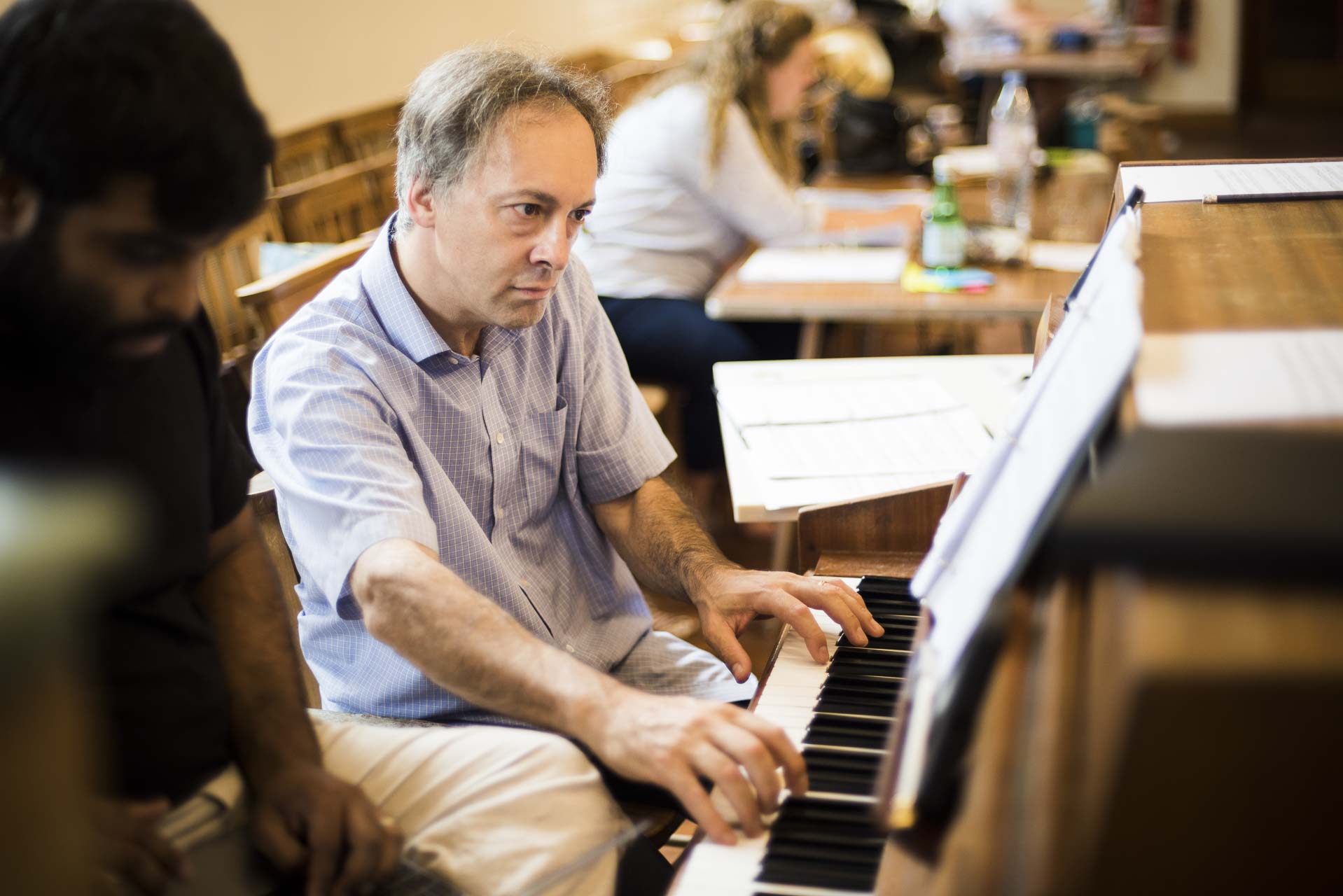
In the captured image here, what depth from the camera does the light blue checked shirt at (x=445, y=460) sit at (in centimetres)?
132

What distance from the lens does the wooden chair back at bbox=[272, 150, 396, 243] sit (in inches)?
109

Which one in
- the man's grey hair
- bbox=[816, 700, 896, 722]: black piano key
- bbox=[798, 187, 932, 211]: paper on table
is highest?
the man's grey hair

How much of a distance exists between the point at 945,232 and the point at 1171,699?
2.37 m

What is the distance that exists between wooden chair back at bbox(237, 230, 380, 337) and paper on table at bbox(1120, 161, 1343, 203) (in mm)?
1165

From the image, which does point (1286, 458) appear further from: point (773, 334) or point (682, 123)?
point (773, 334)

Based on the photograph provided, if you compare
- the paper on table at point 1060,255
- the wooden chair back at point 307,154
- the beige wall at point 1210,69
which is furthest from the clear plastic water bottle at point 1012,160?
the beige wall at point 1210,69

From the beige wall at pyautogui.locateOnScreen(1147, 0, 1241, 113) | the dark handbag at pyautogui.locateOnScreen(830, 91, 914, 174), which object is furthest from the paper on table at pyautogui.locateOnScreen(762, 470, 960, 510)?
the beige wall at pyautogui.locateOnScreen(1147, 0, 1241, 113)

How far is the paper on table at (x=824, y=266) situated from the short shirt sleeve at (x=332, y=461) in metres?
1.67

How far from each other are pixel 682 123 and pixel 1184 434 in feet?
8.88

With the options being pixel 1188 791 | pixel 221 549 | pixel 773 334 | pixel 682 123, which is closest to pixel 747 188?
pixel 682 123

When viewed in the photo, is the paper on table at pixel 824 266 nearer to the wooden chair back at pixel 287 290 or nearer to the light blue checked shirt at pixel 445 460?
the wooden chair back at pixel 287 290

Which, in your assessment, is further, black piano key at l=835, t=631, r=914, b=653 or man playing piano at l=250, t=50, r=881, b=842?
black piano key at l=835, t=631, r=914, b=653

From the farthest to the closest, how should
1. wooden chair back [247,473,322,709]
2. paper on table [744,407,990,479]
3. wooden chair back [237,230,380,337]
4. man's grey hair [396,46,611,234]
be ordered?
1. wooden chair back [237,230,380,337]
2. paper on table [744,407,990,479]
3. wooden chair back [247,473,322,709]
4. man's grey hair [396,46,611,234]

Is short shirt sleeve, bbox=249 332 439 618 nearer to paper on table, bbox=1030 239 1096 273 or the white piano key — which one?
the white piano key
